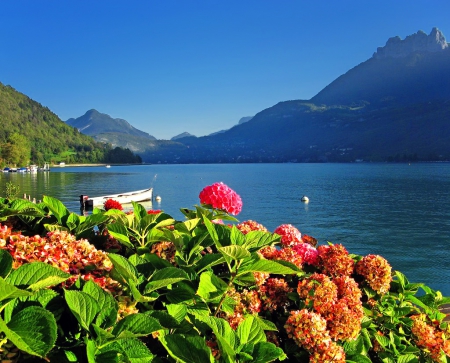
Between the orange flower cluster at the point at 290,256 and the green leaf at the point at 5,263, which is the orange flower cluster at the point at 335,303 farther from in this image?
the green leaf at the point at 5,263

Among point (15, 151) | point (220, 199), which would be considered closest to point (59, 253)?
point (220, 199)

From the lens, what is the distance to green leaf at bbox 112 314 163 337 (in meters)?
1.45

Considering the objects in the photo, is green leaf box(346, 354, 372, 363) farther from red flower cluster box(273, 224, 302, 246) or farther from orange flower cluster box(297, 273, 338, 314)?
red flower cluster box(273, 224, 302, 246)

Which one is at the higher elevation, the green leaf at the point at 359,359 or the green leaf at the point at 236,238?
the green leaf at the point at 236,238

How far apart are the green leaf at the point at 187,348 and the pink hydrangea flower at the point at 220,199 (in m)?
2.41

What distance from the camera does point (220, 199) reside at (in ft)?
12.9

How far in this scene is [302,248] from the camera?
2.98m

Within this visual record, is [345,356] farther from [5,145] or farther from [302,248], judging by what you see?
[5,145]

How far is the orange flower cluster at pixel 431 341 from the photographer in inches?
106

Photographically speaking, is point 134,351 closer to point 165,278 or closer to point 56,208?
point 165,278

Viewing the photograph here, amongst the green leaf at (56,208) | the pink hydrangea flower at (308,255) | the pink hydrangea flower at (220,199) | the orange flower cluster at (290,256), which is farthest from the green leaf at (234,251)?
the pink hydrangea flower at (220,199)

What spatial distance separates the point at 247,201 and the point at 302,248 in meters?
51.5

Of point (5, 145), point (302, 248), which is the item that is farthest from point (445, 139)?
point (302, 248)

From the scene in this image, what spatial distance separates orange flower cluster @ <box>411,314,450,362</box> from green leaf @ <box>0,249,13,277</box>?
2668 mm
